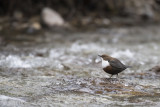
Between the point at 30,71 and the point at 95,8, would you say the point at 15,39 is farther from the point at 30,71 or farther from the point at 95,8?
the point at 95,8

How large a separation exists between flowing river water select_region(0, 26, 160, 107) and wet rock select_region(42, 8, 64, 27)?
66cm

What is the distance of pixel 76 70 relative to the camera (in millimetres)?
6008

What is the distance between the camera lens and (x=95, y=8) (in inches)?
541

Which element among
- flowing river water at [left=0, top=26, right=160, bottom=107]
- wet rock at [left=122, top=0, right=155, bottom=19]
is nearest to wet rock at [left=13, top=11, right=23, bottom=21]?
flowing river water at [left=0, top=26, right=160, bottom=107]

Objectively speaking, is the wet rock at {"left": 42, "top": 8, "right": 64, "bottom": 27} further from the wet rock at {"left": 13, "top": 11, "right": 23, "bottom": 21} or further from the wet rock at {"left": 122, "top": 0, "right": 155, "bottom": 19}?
the wet rock at {"left": 122, "top": 0, "right": 155, "bottom": 19}

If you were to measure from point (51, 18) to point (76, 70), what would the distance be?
587 cm

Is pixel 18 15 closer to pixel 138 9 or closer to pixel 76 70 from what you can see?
pixel 138 9

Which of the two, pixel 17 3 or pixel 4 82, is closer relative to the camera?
pixel 4 82

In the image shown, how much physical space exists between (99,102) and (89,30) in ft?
25.6

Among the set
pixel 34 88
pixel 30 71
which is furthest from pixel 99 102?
pixel 30 71

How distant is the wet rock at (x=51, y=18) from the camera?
37.2 feet

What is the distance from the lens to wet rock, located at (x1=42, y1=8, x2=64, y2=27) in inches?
446

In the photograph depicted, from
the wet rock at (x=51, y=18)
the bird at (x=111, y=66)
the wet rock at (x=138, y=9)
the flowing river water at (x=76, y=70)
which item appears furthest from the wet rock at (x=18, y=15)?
the bird at (x=111, y=66)

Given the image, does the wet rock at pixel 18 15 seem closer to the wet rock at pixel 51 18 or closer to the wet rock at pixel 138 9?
the wet rock at pixel 51 18
